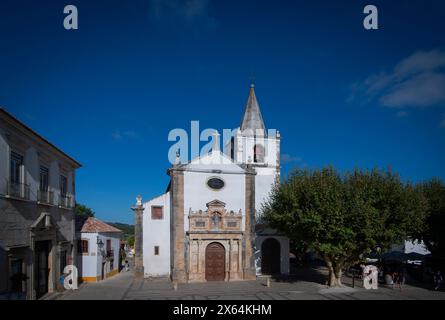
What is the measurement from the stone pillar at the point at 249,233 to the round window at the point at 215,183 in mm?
2277

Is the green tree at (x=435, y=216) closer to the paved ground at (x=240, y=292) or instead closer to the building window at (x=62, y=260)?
the paved ground at (x=240, y=292)

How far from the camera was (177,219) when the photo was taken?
29.2 meters

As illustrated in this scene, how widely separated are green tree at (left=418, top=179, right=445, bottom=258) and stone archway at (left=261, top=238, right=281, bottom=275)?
11.3 meters

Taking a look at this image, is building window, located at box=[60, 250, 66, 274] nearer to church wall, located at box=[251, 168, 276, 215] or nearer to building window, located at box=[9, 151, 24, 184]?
building window, located at box=[9, 151, 24, 184]

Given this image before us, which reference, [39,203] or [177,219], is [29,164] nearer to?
[39,203]

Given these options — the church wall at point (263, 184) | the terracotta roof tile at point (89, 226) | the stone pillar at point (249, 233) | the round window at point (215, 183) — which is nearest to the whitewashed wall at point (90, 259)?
the terracotta roof tile at point (89, 226)

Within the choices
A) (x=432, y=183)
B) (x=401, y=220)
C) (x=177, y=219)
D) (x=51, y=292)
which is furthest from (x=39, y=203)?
(x=432, y=183)

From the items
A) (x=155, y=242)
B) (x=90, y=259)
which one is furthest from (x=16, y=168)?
(x=155, y=242)

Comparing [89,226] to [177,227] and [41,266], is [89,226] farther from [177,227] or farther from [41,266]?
[41,266]

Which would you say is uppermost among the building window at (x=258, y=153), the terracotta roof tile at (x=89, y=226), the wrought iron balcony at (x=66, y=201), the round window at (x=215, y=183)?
the building window at (x=258, y=153)

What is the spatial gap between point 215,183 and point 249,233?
493 cm

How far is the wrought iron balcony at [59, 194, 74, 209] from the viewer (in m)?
23.2

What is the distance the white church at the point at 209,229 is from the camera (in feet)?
95.7
